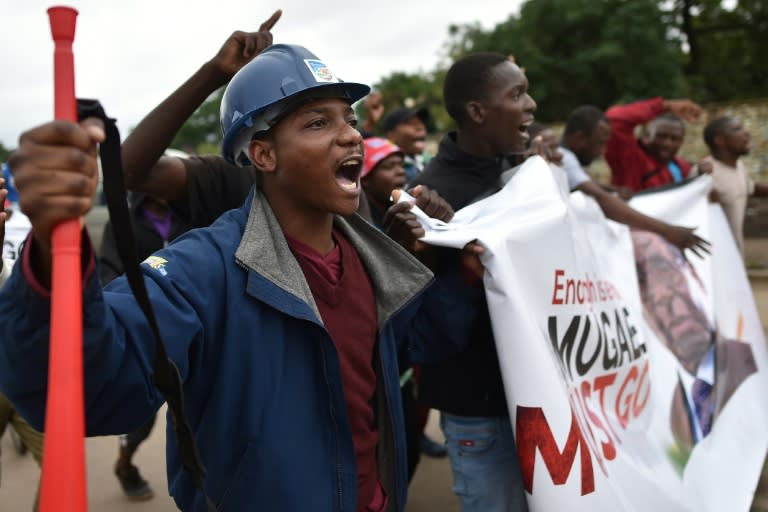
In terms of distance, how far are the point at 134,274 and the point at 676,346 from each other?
3001 mm

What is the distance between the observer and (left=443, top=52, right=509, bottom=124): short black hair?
2.63 m

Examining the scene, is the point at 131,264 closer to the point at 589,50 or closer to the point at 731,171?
the point at 731,171

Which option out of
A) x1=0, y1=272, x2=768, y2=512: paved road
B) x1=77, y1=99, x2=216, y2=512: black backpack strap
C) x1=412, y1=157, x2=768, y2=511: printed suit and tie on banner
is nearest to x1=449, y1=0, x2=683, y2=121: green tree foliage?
x1=412, y1=157, x2=768, y2=511: printed suit and tie on banner

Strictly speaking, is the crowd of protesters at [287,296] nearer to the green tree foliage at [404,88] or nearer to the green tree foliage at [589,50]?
the green tree foliage at [589,50]

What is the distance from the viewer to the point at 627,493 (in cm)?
234

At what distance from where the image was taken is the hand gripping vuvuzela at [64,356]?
827 millimetres

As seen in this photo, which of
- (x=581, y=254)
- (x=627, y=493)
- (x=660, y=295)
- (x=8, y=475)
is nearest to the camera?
(x=627, y=493)

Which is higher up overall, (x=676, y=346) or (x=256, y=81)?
(x=256, y=81)

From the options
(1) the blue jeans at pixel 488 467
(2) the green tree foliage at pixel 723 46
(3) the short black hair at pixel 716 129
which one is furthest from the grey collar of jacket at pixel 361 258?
(2) the green tree foliage at pixel 723 46

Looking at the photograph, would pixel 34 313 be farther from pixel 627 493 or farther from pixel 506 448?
pixel 627 493

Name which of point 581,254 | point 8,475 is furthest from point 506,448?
point 8,475

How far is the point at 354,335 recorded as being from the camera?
176 centimetres

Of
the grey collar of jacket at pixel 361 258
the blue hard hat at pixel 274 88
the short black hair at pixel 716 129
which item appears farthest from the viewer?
the short black hair at pixel 716 129

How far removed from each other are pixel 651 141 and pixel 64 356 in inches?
202
